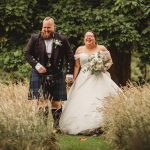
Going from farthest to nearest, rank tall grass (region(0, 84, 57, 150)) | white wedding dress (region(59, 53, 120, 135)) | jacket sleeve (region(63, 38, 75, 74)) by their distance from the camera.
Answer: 1. white wedding dress (region(59, 53, 120, 135))
2. jacket sleeve (region(63, 38, 75, 74))
3. tall grass (region(0, 84, 57, 150))

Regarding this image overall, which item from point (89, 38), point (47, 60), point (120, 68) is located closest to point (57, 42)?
point (47, 60)

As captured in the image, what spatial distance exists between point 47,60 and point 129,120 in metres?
2.61

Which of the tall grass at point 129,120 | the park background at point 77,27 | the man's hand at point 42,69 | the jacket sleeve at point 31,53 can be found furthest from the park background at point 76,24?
the tall grass at point 129,120

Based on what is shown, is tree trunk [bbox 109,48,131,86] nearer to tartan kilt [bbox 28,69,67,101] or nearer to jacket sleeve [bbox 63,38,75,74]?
jacket sleeve [bbox 63,38,75,74]

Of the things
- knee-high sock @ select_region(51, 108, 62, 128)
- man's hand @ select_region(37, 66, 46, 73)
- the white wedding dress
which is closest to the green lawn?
knee-high sock @ select_region(51, 108, 62, 128)

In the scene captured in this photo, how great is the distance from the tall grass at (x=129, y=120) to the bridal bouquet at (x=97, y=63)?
1.49 m

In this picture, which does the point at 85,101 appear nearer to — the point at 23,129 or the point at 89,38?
the point at 89,38

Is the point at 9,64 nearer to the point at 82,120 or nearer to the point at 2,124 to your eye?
the point at 82,120

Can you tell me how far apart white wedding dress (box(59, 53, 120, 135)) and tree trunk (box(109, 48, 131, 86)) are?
13.5 ft

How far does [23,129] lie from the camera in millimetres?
7500

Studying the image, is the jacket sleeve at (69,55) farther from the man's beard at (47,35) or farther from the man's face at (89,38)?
the man's face at (89,38)

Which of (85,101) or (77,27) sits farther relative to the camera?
(77,27)

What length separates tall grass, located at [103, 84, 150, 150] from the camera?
6.94 meters

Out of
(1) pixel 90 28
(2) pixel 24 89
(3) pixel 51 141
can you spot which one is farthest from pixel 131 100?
(1) pixel 90 28
